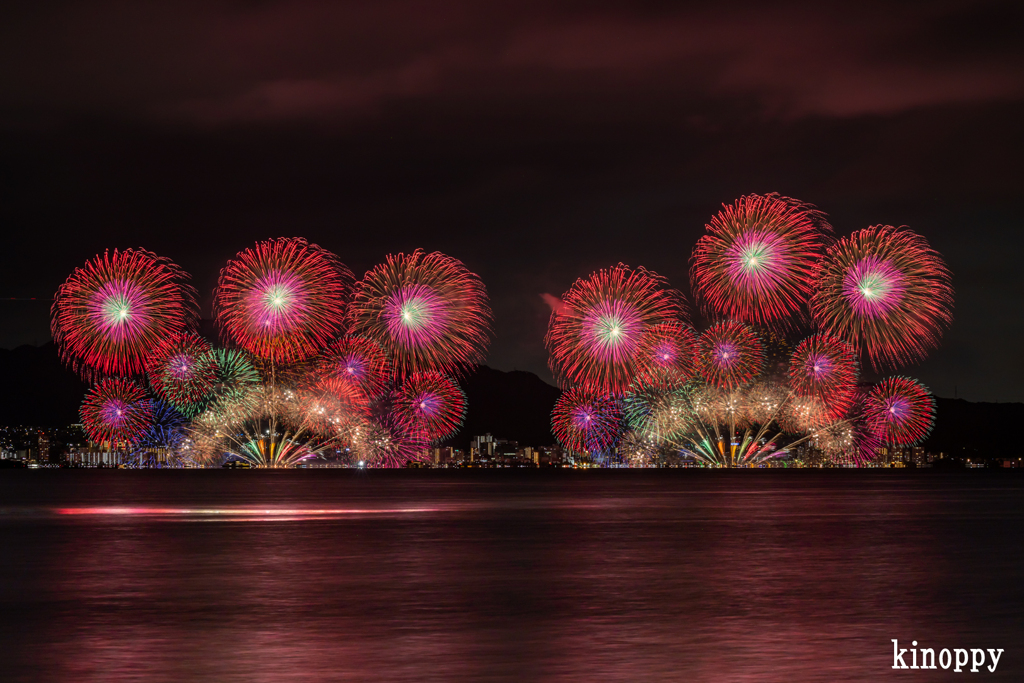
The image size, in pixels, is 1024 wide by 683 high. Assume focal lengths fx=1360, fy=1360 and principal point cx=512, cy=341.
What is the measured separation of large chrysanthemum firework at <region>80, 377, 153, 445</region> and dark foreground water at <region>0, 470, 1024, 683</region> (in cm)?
10121

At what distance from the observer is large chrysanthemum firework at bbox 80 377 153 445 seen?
463 feet

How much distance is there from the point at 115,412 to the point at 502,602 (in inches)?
5147

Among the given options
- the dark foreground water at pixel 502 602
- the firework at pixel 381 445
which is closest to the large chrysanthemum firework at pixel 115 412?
the firework at pixel 381 445

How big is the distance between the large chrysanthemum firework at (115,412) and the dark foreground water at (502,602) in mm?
101211

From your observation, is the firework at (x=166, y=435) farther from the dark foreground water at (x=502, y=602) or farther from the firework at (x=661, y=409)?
the dark foreground water at (x=502, y=602)

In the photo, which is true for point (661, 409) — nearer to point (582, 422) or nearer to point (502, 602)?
point (582, 422)

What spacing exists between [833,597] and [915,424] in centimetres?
12961

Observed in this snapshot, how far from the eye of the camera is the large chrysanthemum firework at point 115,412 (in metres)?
141

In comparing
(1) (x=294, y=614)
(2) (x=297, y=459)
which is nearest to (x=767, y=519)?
(1) (x=294, y=614)

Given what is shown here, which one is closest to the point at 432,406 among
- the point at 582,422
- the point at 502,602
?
the point at 582,422

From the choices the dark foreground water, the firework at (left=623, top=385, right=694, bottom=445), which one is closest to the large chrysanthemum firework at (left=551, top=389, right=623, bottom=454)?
the firework at (left=623, top=385, right=694, bottom=445)

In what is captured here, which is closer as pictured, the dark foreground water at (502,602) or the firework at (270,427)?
the dark foreground water at (502,602)

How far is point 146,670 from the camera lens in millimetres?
14594

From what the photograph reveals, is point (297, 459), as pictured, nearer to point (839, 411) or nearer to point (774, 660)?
point (839, 411)
